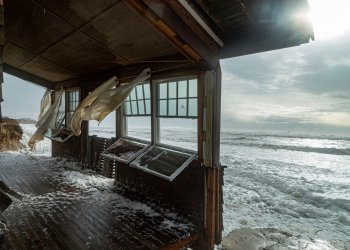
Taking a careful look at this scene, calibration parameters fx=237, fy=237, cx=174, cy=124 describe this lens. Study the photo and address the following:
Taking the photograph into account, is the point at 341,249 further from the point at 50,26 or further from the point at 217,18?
the point at 50,26

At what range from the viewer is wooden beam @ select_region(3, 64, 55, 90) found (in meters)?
9.59

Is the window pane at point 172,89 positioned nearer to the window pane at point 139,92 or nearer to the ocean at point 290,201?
the window pane at point 139,92

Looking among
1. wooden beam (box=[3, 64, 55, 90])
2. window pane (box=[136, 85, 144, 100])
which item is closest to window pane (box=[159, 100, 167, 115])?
window pane (box=[136, 85, 144, 100])

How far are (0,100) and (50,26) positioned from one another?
12.5ft

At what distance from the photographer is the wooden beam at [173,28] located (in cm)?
333

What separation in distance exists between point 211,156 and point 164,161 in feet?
4.03

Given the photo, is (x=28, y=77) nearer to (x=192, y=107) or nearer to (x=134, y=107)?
(x=134, y=107)

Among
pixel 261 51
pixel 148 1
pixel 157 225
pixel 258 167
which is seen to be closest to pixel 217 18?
pixel 261 51

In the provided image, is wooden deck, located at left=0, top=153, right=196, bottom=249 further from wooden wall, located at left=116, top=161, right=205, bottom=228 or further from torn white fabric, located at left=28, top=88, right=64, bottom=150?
torn white fabric, located at left=28, top=88, right=64, bottom=150

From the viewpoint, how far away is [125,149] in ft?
22.4

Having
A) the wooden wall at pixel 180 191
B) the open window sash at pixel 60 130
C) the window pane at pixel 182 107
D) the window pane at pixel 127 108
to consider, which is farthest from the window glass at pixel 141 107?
the open window sash at pixel 60 130

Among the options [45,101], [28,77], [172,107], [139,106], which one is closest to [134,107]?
[139,106]

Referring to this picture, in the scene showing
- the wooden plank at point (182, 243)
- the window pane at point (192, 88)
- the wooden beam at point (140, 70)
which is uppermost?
the wooden beam at point (140, 70)

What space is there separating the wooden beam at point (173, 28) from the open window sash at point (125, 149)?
2.83m
